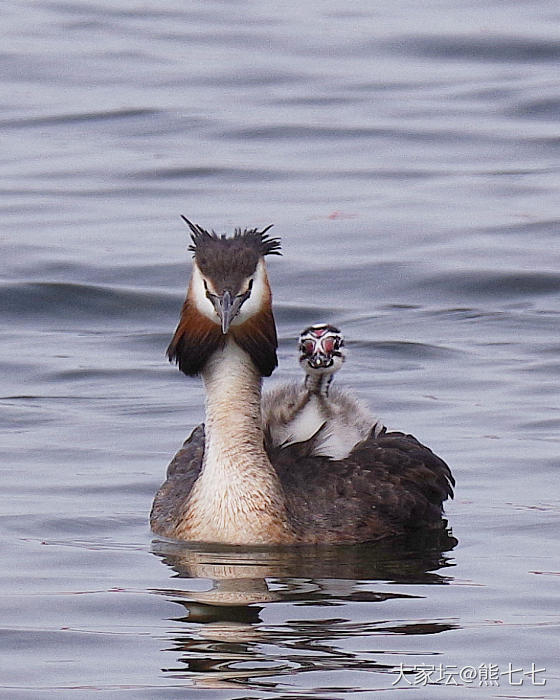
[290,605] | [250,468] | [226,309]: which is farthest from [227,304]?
[290,605]

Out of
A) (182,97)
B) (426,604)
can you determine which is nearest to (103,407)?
(426,604)

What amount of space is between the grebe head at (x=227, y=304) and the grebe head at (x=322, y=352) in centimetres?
58

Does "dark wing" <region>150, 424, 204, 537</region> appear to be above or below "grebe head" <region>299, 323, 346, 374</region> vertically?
below

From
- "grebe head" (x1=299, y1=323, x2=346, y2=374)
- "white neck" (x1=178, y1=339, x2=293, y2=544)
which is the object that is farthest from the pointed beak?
"grebe head" (x1=299, y1=323, x2=346, y2=374)

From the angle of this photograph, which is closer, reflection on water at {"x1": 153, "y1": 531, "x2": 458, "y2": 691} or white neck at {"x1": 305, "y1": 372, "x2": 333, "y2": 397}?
reflection on water at {"x1": 153, "y1": 531, "x2": 458, "y2": 691}

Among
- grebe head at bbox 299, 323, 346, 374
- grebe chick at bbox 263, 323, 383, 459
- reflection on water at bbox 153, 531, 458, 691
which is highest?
grebe head at bbox 299, 323, 346, 374

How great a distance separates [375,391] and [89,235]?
5.46 meters

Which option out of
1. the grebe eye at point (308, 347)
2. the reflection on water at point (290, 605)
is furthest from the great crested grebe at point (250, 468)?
the grebe eye at point (308, 347)

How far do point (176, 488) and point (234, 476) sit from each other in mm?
473

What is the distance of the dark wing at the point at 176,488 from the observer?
10.6m

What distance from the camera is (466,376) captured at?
1395 cm

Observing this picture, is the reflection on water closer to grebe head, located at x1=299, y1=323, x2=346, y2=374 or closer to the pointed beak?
grebe head, located at x1=299, y1=323, x2=346, y2=374

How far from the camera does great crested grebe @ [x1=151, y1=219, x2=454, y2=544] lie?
10.2 meters

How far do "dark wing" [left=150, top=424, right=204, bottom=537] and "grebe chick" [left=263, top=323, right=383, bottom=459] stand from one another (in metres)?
0.43
